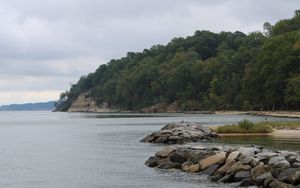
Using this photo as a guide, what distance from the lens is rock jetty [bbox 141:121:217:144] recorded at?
70188mm

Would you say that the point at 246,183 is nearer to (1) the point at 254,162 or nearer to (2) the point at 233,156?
(1) the point at 254,162

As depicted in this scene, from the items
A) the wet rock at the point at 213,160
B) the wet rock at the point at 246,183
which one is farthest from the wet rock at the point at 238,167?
the wet rock at the point at 213,160

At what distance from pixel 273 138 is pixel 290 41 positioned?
334 feet

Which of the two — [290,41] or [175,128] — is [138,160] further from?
[290,41]

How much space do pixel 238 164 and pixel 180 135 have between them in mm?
32390

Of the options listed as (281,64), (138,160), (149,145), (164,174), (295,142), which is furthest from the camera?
(281,64)

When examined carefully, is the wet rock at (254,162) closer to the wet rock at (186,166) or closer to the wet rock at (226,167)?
the wet rock at (226,167)

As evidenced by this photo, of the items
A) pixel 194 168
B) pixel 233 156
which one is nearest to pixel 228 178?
pixel 233 156

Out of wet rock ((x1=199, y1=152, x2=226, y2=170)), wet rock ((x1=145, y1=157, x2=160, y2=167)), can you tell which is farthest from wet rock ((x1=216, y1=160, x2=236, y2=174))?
wet rock ((x1=145, y1=157, x2=160, y2=167))

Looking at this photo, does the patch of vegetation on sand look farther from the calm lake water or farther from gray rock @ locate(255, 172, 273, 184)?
gray rock @ locate(255, 172, 273, 184)

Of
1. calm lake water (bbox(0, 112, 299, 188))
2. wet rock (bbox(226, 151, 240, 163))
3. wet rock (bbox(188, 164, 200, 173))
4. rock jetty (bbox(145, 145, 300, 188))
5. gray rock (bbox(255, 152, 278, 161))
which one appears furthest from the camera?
wet rock (bbox(188, 164, 200, 173))

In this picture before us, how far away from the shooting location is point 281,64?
516 ft

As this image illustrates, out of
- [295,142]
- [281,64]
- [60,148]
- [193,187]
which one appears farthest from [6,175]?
[281,64]

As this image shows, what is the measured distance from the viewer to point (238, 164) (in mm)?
38688
